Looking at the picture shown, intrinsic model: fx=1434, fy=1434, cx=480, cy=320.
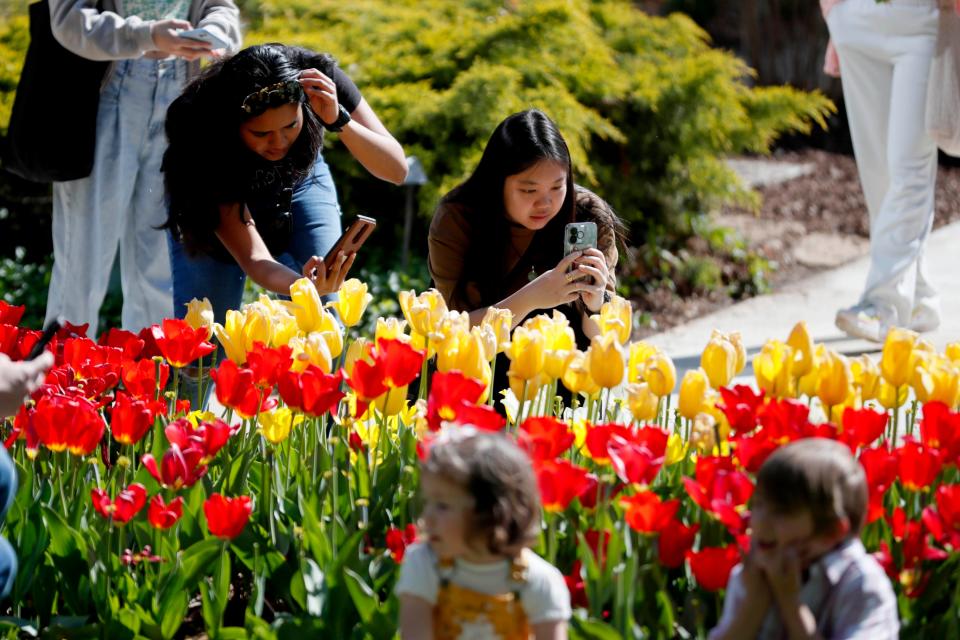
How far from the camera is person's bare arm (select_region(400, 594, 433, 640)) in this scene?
209 cm

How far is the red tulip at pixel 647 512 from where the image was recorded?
2217 mm

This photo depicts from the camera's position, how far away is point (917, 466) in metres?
2.38

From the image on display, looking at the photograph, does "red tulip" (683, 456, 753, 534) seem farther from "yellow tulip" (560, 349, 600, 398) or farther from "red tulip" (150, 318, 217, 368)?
"red tulip" (150, 318, 217, 368)

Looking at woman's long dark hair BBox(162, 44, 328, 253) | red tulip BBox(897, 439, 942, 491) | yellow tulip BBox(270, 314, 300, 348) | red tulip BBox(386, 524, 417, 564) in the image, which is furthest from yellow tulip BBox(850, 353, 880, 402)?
woman's long dark hair BBox(162, 44, 328, 253)

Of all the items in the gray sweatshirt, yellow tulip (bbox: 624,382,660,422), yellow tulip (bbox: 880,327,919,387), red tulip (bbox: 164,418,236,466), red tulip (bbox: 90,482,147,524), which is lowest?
red tulip (bbox: 90,482,147,524)

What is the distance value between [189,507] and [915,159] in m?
3.86

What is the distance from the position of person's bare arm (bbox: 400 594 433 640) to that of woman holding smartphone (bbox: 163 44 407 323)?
1.66m

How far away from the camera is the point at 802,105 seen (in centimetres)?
728

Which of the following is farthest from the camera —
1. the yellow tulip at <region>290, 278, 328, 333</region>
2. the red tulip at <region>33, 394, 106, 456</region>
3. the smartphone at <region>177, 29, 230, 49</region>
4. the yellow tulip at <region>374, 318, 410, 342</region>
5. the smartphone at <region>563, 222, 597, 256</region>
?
the smartphone at <region>177, 29, 230, 49</region>

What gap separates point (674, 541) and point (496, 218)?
1.97 m

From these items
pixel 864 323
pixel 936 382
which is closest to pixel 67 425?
pixel 936 382

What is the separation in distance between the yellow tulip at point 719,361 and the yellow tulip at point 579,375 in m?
0.23

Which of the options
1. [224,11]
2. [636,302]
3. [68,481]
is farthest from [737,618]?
[636,302]

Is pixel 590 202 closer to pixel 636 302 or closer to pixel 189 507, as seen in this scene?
pixel 189 507
